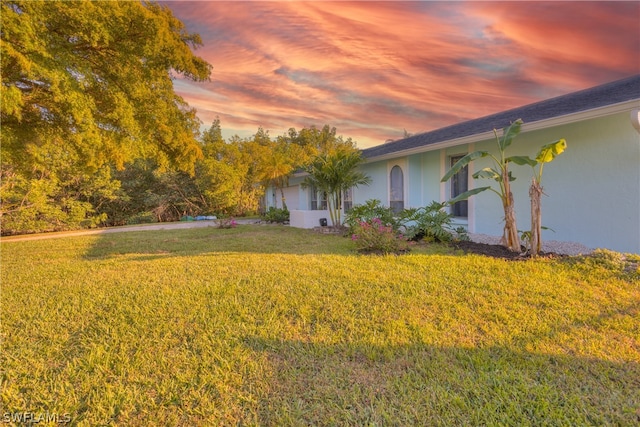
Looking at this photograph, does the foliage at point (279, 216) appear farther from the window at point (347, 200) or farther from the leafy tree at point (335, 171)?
the leafy tree at point (335, 171)

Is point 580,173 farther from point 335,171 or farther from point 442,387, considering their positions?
point 335,171

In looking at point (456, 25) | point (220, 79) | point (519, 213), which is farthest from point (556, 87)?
point (220, 79)

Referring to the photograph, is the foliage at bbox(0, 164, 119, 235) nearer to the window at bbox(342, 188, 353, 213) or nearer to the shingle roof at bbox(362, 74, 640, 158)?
Answer: the window at bbox(342, 188, 353, 213)

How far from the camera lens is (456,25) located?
855 cm

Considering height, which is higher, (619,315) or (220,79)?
(220,79)

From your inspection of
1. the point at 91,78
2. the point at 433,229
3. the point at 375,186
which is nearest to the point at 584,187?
the point at 433,229

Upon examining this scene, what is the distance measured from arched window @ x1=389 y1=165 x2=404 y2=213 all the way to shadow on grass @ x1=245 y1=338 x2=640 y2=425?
912 cm

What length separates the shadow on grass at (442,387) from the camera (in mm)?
2162

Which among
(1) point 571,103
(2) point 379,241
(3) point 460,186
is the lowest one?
(2) point 379,241

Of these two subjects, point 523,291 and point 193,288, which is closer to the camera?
point 523,291

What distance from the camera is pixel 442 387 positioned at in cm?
246

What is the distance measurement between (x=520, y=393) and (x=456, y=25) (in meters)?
9.57

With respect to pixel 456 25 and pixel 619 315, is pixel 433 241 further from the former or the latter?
pixel 456 25

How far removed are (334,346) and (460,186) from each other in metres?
8.63
